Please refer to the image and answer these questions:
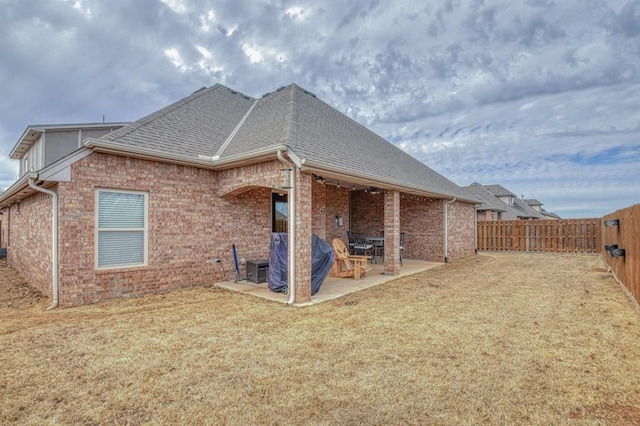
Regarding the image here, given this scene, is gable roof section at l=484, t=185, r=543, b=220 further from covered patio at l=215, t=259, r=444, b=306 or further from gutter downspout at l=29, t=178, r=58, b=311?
gutter downspout at l=29, t=178, r=58, b=311

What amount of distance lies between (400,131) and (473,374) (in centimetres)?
1982

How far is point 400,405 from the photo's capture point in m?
2.90

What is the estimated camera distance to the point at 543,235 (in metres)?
18.5

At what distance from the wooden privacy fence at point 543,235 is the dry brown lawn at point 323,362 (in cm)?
1325

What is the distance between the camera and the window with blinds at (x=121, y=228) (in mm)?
6629

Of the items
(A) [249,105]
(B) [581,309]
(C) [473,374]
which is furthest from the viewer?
(A) [249,105]

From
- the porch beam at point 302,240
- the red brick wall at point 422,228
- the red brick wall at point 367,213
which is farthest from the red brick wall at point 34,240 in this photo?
the red brick wall at point 422,228

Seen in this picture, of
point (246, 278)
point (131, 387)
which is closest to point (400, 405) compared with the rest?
point (131, 387)

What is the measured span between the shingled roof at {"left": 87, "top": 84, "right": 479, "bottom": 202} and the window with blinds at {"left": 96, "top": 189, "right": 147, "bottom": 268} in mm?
1122

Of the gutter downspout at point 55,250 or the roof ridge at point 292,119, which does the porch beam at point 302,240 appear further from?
the gutter downspout at point 55,250

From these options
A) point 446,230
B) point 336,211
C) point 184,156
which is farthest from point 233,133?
point 446,230

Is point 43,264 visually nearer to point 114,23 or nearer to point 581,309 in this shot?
point 114,23

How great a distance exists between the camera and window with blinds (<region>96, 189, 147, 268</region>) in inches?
261

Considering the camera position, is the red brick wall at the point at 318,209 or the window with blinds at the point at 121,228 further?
the red brick wall at the point at 318,209
